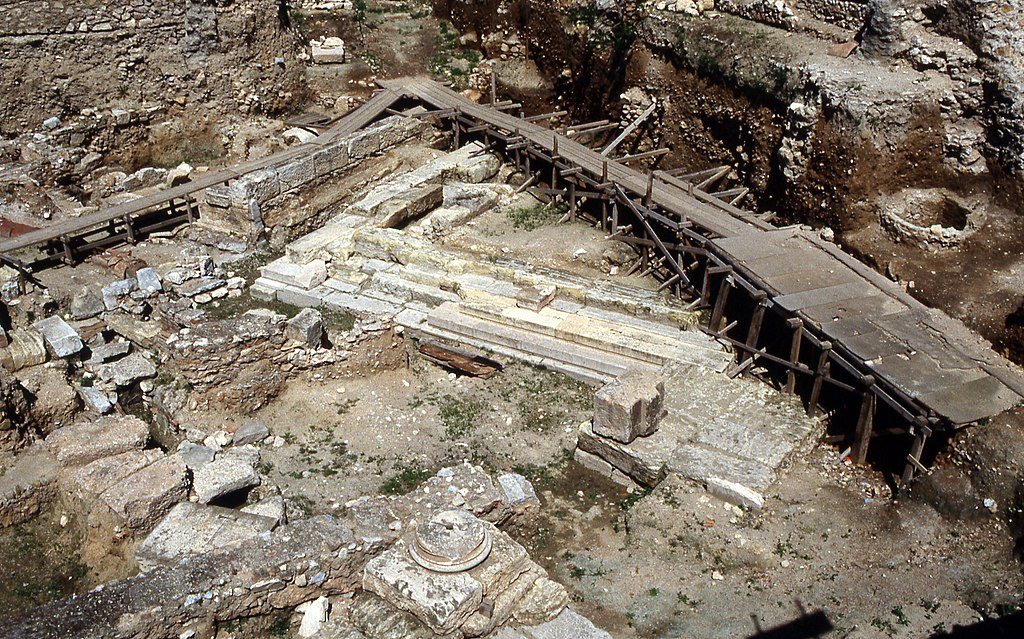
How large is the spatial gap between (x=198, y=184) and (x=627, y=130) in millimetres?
7917

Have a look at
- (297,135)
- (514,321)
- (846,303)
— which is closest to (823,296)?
(846,303)

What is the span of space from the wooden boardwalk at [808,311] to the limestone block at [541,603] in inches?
167

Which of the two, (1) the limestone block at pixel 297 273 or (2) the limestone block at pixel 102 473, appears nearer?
(2) the limestone block at pixel 102 473

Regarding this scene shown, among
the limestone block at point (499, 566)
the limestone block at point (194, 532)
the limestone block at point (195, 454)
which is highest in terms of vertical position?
the limestone block at point (499, 566)

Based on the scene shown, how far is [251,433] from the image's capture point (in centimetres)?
1060

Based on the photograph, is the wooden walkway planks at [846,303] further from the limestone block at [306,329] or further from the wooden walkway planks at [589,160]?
the limestone block at [306,329]

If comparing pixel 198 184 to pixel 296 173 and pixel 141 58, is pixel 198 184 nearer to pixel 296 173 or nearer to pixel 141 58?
pixel 296 173

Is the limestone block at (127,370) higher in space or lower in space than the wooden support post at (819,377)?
lower

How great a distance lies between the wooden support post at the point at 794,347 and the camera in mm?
10812

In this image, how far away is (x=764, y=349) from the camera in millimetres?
11609

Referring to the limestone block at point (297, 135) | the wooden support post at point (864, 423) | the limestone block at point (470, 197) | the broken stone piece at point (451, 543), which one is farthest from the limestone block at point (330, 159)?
the wooden support post at point (864, 423)

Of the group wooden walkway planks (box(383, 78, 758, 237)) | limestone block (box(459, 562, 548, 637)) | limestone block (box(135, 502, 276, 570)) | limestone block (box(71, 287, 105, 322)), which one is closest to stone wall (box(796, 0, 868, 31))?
wooden walkway planks (box(383, 78, 758, 237))

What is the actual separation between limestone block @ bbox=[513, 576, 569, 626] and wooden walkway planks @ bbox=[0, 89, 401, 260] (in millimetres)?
10079

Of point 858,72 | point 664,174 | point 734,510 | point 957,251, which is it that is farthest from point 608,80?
point 734,510
